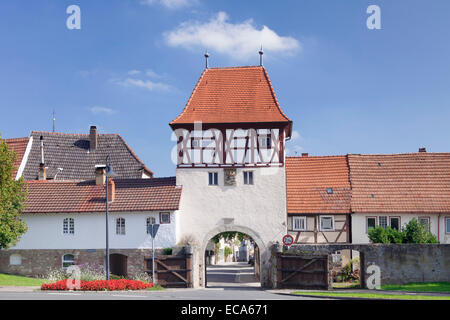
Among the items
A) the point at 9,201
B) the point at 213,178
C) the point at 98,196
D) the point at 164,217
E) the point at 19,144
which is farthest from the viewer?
the point at 19,144

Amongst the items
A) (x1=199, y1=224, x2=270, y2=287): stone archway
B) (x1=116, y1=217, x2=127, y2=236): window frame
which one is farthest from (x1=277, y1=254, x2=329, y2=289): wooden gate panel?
(x1=116, y1=217, x2=127, y2=236): window frame

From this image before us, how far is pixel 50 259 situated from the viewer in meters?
35.8

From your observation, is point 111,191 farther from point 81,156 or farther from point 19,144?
point 81,156

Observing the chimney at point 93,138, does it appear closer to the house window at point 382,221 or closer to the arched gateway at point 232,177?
the arched gateway at point 232,177

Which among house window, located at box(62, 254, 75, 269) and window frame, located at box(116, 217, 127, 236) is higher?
window frame, located at box(116, 217, 127, 236)

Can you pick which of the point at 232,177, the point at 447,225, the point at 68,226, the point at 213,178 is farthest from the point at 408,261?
the point at 68,226

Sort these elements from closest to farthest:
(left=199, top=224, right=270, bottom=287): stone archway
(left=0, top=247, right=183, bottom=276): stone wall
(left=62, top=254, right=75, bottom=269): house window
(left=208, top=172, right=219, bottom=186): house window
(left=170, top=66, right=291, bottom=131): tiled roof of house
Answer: (left=0, top=247, right=183, bottom=276): stone wall → (left=199, top=224, right=270, bottom=287): stone archway → (left=62, top=254, right=75, bottom=269): house window → (left=208, top=172, right=219, bottom=186): house window → (left=170, top=66, right=291, bottom=131): tiled roof of house

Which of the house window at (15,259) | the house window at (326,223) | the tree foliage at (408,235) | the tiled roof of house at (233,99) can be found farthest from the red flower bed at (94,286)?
the tree foliage at (408,235)

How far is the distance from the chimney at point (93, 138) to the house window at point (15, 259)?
58.2 ft

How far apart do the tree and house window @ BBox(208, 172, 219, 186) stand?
11.7 m

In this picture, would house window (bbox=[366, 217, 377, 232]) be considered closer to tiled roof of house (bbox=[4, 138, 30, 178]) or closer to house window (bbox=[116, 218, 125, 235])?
house window (bbox=[116, 218, 125, 235])

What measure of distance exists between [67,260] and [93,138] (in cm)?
1887

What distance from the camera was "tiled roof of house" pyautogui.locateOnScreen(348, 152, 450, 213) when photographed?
3822cm
